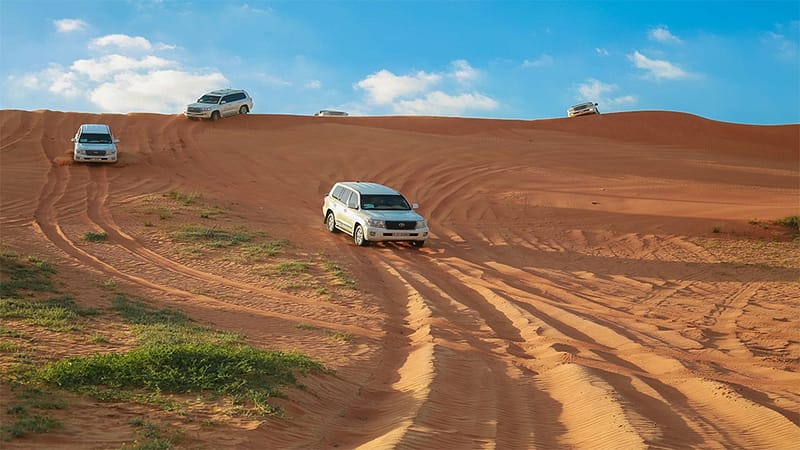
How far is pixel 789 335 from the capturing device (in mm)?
12188

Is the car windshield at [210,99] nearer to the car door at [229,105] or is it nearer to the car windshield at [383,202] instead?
the car door at [229,105]

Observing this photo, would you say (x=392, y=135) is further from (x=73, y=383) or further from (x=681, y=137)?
(x=73, y=383)

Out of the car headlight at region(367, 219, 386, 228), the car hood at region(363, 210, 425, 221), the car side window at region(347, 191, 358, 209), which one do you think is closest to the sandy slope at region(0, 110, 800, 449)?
the car headlight at region(367, 219, 386, 228)

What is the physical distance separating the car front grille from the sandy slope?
2.22ft

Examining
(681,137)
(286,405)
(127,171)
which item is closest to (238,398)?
(286,405)

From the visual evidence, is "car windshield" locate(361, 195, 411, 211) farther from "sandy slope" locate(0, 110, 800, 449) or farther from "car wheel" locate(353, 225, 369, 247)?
"sandy slope" locate(0, 110, 800, 449)

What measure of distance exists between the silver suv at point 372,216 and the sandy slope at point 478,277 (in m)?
0.49

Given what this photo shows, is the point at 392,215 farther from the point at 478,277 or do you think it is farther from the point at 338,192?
the point at 478,277

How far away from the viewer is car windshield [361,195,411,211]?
68.2ft

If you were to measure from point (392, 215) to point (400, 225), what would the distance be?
0.48 m

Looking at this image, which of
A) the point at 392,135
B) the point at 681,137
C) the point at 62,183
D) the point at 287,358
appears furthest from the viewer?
the point at 681,137

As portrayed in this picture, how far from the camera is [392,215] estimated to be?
66.4 ft

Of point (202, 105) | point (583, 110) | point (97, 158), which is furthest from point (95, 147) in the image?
point (583, 110)

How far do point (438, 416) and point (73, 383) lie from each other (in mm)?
3685
